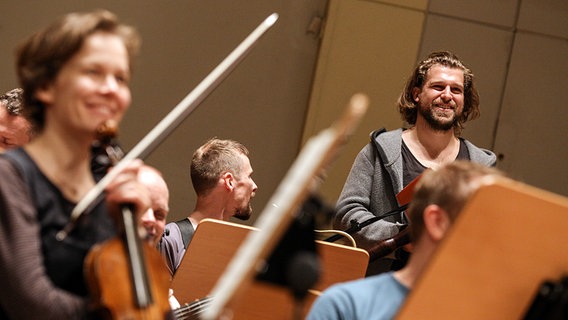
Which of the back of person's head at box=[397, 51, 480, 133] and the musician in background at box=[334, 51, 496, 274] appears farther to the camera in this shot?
the back of person's head at box=[397, 51, 480, 133]

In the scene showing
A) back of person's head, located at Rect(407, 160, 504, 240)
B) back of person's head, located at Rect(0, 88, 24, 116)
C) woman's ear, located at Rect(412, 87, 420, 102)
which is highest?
back of person's head, located at Rect(407, 160, 504, 240)

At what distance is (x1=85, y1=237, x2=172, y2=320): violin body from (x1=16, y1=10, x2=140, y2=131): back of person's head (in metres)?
0.30

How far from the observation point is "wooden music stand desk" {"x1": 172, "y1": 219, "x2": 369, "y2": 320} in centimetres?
254

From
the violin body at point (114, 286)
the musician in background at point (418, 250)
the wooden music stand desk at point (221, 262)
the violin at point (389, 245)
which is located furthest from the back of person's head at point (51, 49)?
the violin at point (389, 245)

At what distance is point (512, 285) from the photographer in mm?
1603

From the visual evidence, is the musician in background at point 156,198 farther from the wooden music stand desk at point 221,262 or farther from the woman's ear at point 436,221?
the woman's ear at point 436,221

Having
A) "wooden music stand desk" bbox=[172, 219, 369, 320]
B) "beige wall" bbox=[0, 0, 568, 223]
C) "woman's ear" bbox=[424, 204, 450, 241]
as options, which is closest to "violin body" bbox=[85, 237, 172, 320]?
"woman's ear" bbox=[424, 204, 450, 241]

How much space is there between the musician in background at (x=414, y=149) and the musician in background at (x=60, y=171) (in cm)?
165

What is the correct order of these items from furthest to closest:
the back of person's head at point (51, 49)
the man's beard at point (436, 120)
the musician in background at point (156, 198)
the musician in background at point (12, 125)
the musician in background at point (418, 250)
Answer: the man's beard at point (436, 120) < the musician in background at point (12, 125) < the musician in background at point (156, 198) < the musician in background at point (418, 250) < the back of person's head at point (51, 49)

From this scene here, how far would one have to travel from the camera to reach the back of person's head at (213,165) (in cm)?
354

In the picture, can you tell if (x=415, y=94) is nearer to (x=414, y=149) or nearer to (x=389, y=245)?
(x=414, y=149)

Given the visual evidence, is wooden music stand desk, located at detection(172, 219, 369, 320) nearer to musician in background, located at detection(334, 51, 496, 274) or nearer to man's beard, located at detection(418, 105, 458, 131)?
musician in background, located at detection(334, 51, 496, 274)

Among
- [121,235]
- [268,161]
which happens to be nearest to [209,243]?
[121,235]

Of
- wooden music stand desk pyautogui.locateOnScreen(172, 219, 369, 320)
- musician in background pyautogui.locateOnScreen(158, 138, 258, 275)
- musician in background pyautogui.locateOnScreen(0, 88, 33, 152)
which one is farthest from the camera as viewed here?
musician in background pyautogui.locateOnScreen(158, 138, 258, 275)
